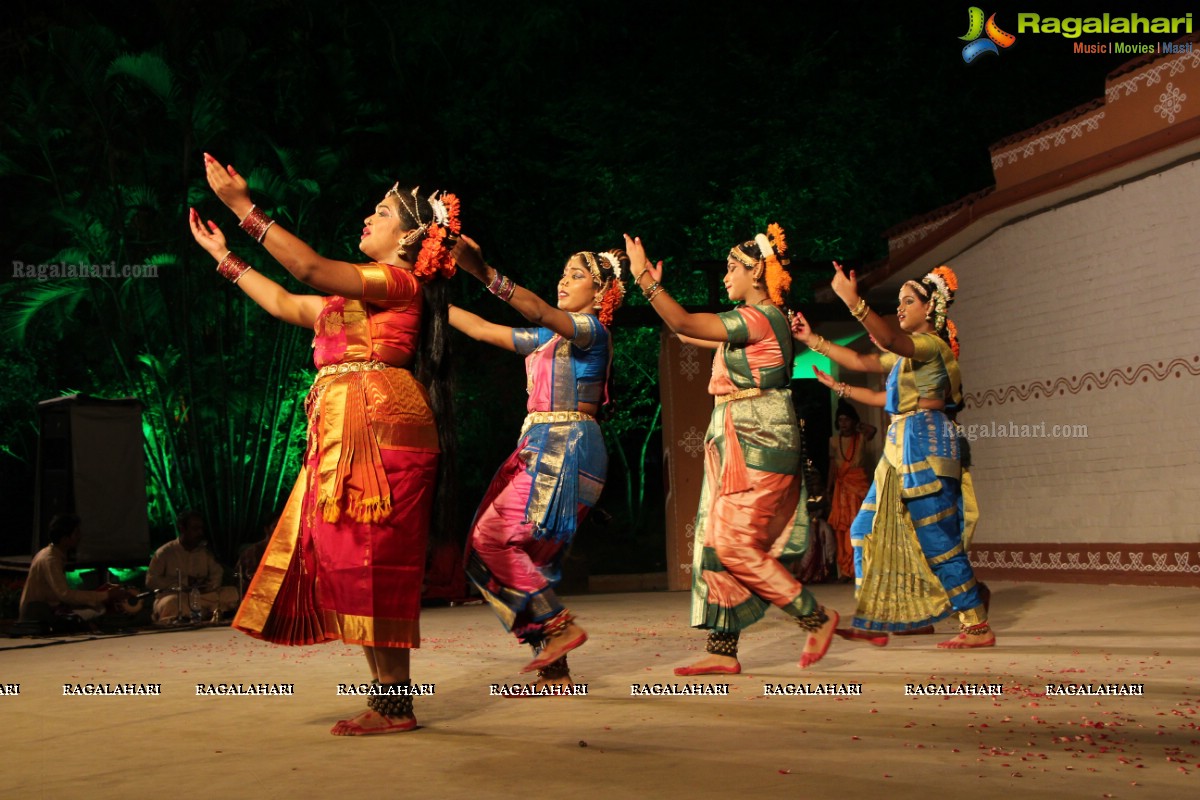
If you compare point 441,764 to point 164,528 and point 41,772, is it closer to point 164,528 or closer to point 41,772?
point 41,772

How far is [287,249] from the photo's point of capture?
4348 mm

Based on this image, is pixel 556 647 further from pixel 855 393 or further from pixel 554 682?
pixel 855 393

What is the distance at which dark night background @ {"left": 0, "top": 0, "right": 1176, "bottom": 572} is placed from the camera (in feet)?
53.9

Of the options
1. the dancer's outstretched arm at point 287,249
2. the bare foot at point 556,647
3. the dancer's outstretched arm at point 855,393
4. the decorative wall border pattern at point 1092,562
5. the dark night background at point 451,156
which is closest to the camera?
the dancer's outstretched arm at point 287,249

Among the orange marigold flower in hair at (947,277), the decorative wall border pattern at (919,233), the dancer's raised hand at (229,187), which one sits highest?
the decorative wall border pattern at (919,233)

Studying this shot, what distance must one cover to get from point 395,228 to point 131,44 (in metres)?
13.2

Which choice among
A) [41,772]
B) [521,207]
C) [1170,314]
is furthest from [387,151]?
[41,772]

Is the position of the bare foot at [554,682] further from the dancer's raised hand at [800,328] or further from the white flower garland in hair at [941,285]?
the white flower garland in hair at [941,285]

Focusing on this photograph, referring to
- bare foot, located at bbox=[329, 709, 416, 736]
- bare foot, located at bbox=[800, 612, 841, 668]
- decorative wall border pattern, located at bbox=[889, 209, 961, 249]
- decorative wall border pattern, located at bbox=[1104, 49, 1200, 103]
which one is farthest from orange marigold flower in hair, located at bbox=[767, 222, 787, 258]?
decorative wall border pattern, located at bbox=[889, 209, 961, 249]

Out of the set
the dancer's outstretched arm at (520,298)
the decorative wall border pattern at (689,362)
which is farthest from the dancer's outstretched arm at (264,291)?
the decorative wall border pattern at (689,362)

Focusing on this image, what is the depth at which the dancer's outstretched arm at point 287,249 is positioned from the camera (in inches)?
171

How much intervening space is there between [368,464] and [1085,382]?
7876mm

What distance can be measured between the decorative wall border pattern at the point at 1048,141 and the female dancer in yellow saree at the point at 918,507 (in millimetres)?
4262

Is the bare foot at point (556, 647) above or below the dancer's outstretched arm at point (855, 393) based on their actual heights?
below
